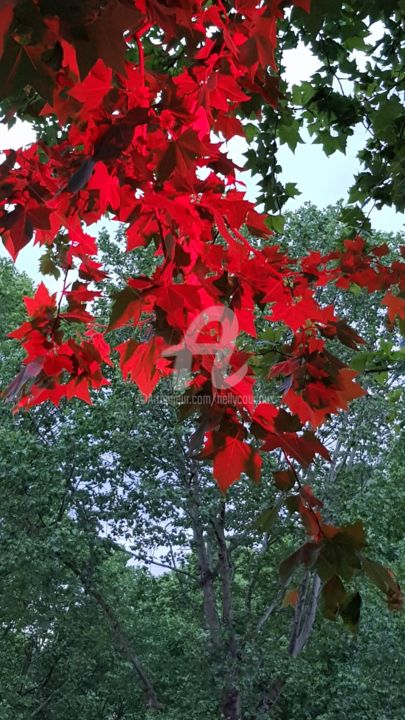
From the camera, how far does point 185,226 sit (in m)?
1.23

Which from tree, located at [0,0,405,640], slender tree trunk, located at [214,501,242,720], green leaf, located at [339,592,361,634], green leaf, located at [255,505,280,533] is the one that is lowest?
green leaf, located at [339,592,361,634]

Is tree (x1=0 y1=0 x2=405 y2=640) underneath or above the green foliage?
underneath

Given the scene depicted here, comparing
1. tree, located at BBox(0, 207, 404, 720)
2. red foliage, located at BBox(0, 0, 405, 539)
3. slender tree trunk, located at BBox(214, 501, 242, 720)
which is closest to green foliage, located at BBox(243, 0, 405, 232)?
red foliage, located at BBox(0, 0, 405, 539)

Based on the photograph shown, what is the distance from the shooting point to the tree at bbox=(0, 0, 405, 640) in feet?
3.43

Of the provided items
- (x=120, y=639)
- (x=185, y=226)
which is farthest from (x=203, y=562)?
(x=185, y=226)

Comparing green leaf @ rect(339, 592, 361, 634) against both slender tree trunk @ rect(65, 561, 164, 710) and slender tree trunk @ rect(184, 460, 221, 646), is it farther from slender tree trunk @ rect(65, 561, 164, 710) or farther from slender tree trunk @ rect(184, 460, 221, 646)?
slender tree trunk @ rect(65, 561, 164, 710)

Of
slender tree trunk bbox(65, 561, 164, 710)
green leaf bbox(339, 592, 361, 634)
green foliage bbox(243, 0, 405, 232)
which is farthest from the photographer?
slender tree trunk bbox(65, 561, 164, 710)

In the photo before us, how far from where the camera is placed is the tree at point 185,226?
105cm

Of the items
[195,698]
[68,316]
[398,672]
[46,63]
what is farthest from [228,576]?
[46,63]

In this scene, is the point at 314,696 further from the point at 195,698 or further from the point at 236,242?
the point at 236,242

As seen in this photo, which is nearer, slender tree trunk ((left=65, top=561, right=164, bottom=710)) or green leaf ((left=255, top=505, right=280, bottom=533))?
green leaf ((left=255, top=505, right=280, bottom=533))

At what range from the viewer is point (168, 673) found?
10.2 m

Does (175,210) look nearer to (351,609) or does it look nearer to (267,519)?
(267,519)

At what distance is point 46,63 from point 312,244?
9.83m
